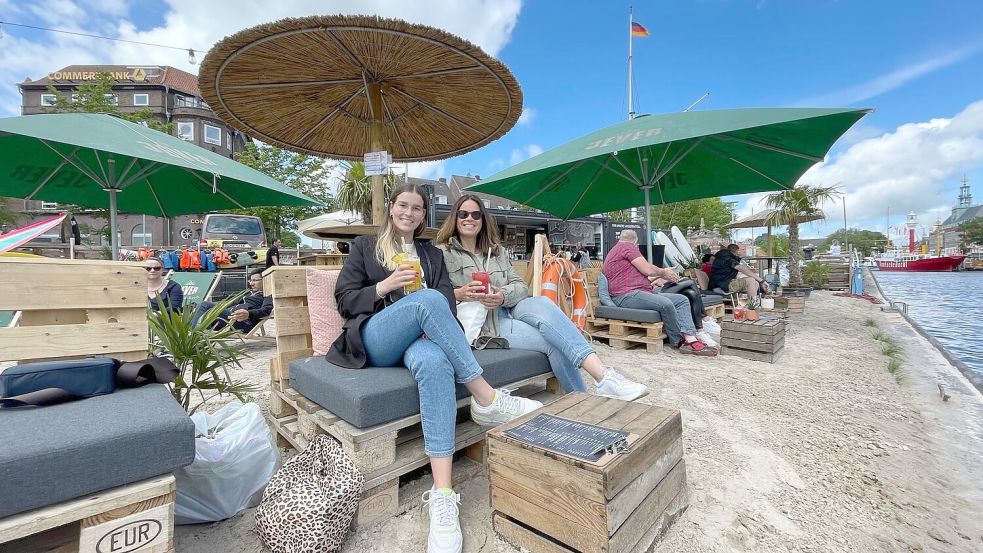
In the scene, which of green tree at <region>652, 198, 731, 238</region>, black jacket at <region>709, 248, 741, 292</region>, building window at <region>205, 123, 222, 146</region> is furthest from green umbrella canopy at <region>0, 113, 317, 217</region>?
green tree at <region>652, 198, 731, 238</region>

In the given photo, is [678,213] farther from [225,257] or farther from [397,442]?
[397,442]

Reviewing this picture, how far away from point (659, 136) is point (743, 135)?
1434mm

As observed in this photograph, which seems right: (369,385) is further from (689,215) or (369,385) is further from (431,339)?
(689,215)

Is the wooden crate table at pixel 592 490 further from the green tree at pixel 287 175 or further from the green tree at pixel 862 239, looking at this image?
the green tree at pixel 862 239

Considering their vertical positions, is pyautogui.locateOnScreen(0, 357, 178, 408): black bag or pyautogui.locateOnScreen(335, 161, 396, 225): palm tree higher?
pyautogui.locateOnScreen(335, 161, 396, 225): palm tree

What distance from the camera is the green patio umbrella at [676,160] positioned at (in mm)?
3674

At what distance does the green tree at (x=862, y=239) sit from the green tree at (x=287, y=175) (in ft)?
280

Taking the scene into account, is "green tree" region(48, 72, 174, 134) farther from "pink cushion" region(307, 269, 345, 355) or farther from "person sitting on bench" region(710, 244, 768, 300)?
"person sitting on bench" region(710, 244, 768, 300)

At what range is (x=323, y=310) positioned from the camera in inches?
87.4

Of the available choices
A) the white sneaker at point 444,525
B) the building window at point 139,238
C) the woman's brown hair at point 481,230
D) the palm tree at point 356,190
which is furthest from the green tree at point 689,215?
the building window at point 139,238

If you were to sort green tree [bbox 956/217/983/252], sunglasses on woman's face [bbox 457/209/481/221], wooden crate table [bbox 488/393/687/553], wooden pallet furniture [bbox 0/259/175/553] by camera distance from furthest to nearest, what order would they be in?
1. green tree [bbox 956/217/983/252]
2. sunglasses on woman's face [bbox 457/209/481/221]
3. wooden crate table [bbox 488/393/687/553]
4. wooden pallet furniture [bbox 0/259/175/553]

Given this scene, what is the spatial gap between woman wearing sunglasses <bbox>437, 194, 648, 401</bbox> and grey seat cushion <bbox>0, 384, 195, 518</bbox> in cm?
142

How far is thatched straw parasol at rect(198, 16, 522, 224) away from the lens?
2398mm

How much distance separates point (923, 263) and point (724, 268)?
52620 mm
